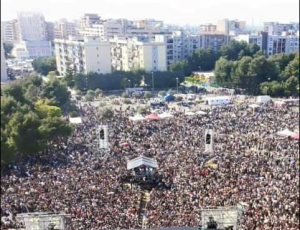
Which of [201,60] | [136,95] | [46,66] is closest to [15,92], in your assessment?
[136,95]

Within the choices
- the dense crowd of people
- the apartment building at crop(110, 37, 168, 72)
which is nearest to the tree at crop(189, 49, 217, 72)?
the apartment building at crop(110, 37, 168, 72)

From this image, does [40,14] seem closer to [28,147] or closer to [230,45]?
[230,45]

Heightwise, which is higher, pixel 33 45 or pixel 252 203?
pixel 33 45

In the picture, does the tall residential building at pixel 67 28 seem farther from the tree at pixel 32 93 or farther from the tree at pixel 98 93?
the tree at pixel 32 93

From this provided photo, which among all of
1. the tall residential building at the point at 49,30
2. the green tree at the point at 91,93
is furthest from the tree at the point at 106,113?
the tall residential building at the point at 49,30

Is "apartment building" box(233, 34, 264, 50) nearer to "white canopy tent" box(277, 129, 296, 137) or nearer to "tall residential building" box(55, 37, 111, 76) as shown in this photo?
"tall residential building" box(55, 37, 111, 76)

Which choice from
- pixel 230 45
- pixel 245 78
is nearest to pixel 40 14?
pixel 230 45
